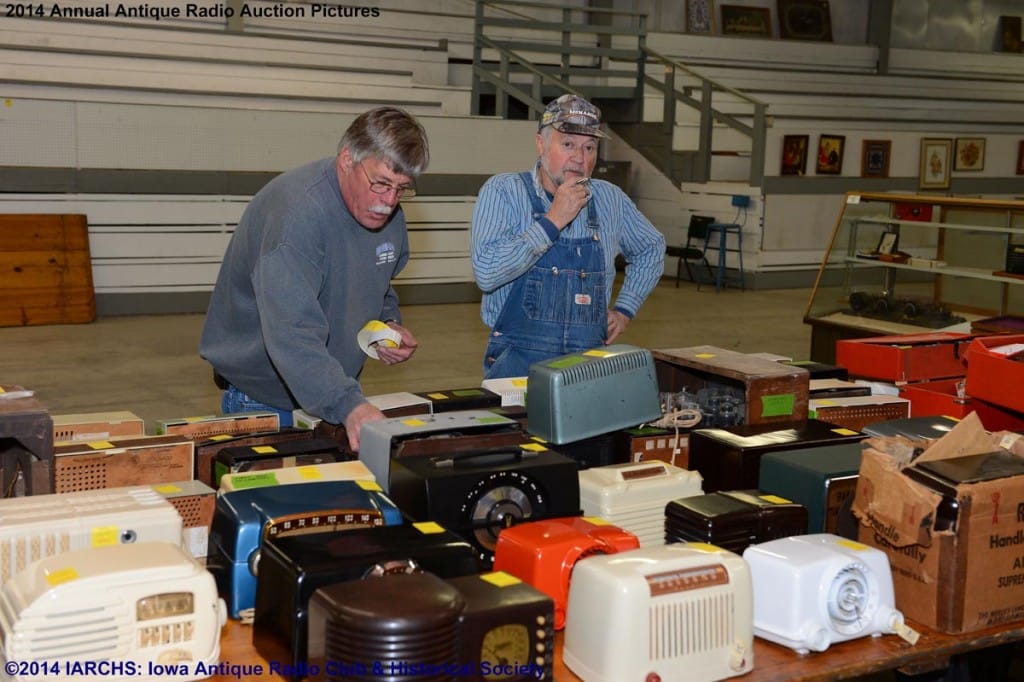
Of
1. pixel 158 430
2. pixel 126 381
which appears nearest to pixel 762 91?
pixel 126 381

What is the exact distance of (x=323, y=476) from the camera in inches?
81.7

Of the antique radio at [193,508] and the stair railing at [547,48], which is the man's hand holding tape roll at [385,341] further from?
the stair railing at [547,48]

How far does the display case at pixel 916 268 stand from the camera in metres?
5.04

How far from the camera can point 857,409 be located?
9.70 ft

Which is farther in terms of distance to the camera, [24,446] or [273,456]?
[273,456]

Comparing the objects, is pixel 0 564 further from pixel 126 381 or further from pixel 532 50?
pixel 532 50

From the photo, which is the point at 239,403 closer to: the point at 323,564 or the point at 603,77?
the point at 323,564

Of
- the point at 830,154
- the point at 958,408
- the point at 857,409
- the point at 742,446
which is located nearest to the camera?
the point at 742,446

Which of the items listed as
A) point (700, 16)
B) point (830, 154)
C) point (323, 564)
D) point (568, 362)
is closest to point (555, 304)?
point (568, 362)

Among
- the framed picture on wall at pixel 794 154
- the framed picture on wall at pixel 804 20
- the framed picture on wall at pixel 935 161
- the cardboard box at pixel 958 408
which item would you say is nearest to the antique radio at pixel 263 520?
the cardboard box at pixel 958 408

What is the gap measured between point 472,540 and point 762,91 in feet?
39.7

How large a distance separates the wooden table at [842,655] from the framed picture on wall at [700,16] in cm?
1202

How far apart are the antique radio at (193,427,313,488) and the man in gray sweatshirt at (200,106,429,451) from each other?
0.12 metres

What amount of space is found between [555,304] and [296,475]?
1.33 meters
